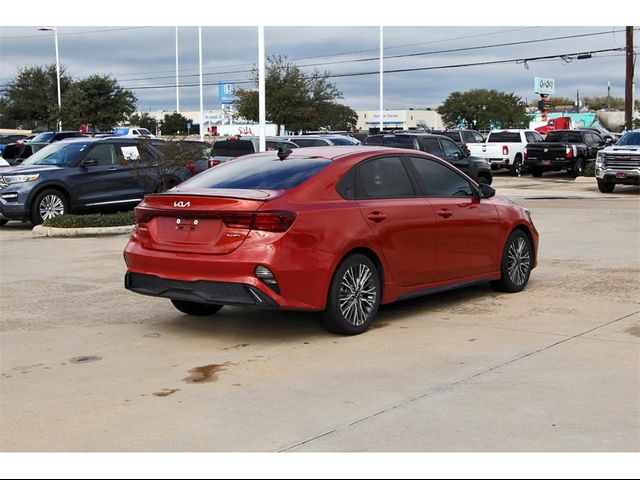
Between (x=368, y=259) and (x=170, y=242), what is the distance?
175cm

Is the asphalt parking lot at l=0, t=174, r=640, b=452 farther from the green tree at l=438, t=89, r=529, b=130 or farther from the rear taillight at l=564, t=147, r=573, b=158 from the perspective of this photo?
the green tree at l=438, t=89, r=529, b=130

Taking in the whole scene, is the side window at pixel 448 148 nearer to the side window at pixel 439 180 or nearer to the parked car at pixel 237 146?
the parked car at pixel 237 146

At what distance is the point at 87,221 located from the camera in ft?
54.0

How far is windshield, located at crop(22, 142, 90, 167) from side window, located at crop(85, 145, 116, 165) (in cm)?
18

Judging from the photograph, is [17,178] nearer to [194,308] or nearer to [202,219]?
[194,308]

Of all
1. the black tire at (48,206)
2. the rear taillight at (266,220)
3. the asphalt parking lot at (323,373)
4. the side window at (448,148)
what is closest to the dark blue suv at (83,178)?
the black tire at (48,206)

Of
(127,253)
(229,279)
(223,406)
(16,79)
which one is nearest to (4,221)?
(127,253)

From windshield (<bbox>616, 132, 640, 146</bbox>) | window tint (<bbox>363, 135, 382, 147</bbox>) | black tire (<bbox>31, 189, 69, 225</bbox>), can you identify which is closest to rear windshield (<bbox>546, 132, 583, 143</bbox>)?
windshield (<bbox>616, 132, 640, 146</bbox>)

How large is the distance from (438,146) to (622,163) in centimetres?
607

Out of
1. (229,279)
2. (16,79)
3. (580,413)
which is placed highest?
(16,79)

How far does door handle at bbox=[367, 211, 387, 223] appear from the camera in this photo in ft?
26.1

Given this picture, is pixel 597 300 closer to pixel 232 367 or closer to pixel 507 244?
pixel 507 244

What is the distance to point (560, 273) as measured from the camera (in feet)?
36.4

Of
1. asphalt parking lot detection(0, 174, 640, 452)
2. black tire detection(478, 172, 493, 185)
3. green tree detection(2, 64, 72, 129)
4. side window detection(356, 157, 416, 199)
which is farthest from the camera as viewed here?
green tree detection(2, 64, 72, 129)
